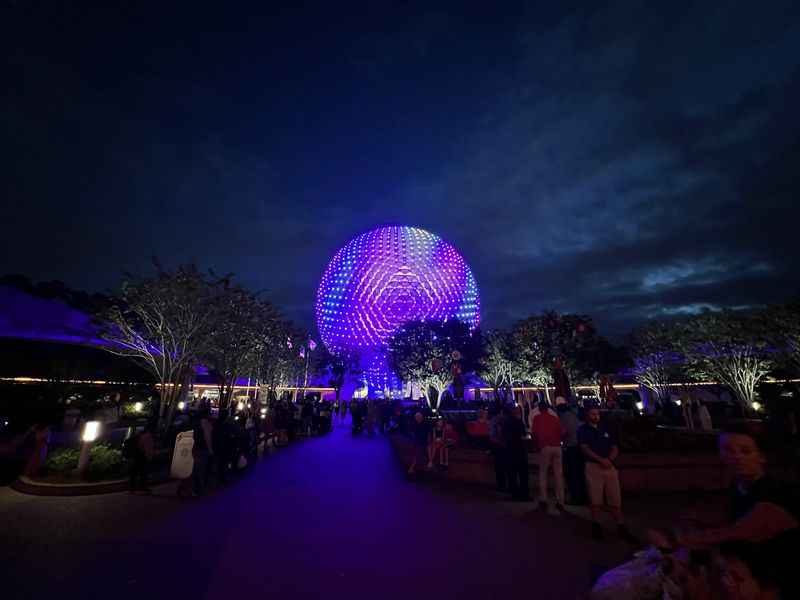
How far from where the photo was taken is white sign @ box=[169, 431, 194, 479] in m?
8.67

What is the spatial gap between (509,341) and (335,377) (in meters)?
31.5

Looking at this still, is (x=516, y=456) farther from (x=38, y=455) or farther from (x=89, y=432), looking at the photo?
(x=38, y=455)

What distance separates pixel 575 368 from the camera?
95.9ft

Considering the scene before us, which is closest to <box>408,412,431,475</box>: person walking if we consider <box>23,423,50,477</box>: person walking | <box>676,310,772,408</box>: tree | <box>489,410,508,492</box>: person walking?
<box>489,410,508,492</box>: person walking

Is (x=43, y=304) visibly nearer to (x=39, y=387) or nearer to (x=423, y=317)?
(x=39, y=387)

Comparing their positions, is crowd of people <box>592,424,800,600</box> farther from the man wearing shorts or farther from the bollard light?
the bollard light

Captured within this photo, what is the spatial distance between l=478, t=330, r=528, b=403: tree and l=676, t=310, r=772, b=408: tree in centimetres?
1231

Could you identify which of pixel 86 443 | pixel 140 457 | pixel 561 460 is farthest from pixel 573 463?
pixel 86 443

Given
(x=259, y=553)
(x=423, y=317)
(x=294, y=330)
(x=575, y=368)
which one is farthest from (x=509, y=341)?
(x=259, y=553)

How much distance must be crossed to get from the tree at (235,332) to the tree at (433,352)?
14.5 metres

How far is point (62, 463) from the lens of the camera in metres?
8.70

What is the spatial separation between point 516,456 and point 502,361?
27.8 m

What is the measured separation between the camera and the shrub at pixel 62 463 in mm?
8625

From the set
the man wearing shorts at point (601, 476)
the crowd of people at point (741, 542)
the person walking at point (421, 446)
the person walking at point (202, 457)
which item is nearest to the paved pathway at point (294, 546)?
the man wearing shorts at point (601, 476)
